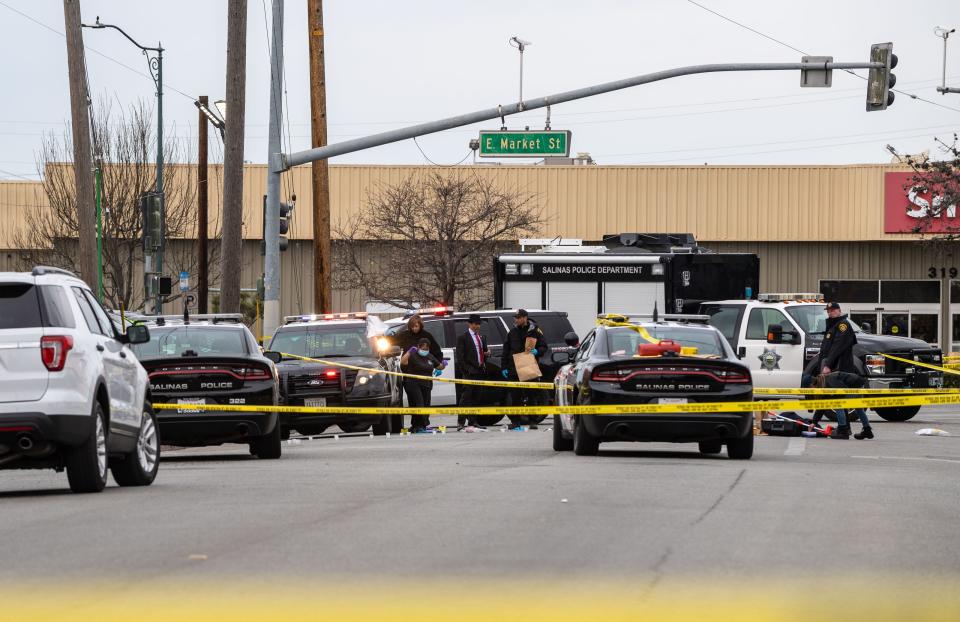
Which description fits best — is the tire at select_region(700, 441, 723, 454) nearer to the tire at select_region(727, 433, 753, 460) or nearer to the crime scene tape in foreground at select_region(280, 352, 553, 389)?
the tire at select_region(727, 433, 753, 460)

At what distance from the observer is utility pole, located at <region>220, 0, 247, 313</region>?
1078 inches

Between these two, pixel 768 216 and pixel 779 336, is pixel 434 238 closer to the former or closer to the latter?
pixel 768 216

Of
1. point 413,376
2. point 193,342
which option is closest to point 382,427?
point 413,376

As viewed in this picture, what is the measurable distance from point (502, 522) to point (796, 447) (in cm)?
1006

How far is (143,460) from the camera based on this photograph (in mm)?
14156

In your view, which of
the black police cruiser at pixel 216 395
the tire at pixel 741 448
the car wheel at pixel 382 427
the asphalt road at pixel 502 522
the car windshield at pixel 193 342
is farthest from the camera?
the car wheel at pixel 382 427

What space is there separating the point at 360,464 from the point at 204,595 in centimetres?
885

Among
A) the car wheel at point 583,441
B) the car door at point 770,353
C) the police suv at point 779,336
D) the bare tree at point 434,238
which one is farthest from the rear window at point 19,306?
the bare tree at point 434,238

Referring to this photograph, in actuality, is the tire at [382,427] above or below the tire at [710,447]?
below

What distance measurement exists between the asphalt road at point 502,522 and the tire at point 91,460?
0.15m

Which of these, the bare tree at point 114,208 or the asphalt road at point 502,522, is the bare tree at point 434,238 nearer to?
the bare tree at point 114,208

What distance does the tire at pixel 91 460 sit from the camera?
41.2ft

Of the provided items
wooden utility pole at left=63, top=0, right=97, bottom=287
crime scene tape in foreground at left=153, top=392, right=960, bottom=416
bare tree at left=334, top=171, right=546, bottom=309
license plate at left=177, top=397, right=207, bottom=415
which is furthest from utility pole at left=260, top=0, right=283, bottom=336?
bare tree at left=334, top=171, right=546, bottom=309

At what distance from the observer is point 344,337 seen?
2428 cm
